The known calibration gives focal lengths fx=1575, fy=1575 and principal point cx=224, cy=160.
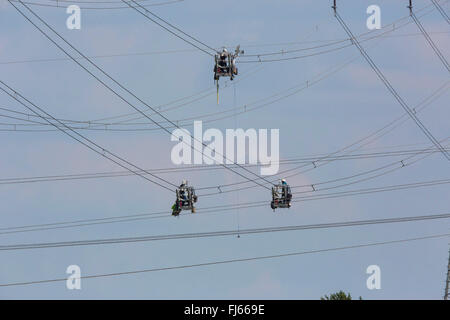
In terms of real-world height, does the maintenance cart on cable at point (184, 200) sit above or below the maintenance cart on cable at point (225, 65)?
below

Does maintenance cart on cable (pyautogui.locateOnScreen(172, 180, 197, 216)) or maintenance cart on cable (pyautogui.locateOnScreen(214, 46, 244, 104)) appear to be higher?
maintenance cart on cable (pyautogui.locateOnScreen(214, 46, 244, 104))
